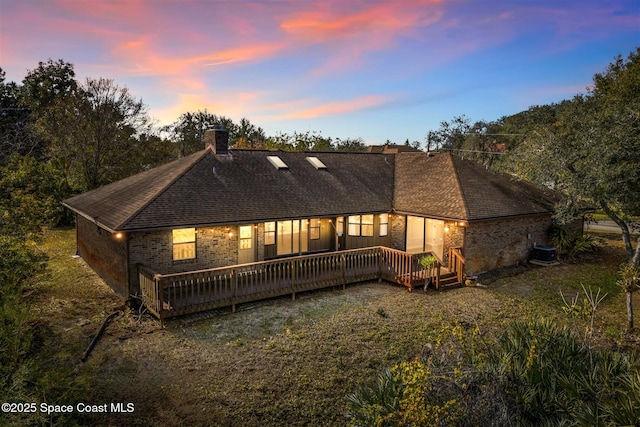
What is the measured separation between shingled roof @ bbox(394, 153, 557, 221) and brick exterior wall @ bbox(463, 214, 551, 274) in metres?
0.51

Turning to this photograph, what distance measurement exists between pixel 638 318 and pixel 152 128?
36044 mm

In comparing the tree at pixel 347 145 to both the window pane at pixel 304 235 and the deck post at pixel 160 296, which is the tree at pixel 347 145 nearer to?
the window pane at pixel 304 235

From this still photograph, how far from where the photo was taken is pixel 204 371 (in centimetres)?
806

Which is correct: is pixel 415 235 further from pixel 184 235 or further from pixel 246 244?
pixel 184 235

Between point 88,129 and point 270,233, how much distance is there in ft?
→ 75.4

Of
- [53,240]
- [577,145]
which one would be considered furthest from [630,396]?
[53,240]

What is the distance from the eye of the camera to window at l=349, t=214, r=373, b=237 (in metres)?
17.6

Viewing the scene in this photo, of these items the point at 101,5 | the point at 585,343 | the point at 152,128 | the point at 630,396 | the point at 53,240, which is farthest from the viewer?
the point at 152,128

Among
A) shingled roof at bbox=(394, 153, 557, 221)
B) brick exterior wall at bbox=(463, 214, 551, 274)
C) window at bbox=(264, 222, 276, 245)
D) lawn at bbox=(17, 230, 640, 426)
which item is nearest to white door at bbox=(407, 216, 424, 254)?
shingled roof at bbox=(394, 153, 557, 221)

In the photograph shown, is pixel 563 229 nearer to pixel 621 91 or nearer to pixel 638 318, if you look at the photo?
pixel 638 318

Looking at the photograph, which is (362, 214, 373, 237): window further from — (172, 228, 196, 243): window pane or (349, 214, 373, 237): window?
(172, 228, 196, 243): window pane

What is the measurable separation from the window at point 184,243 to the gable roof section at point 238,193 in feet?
1.92

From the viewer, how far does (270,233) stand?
51.0 feet

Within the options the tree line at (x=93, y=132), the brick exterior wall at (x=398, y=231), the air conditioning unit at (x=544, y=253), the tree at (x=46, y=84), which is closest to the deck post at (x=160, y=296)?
the brick exterior wall at (x=398, y=231)
